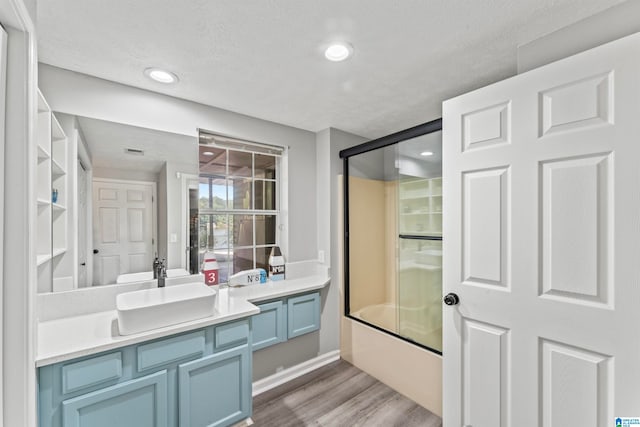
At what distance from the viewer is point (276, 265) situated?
100 inches

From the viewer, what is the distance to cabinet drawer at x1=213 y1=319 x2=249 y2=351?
5.42 feet

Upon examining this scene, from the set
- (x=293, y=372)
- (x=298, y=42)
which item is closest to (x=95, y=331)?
(x=293, y=372)

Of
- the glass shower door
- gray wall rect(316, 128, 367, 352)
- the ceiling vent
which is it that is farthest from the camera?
gray wall rect(316, 128, 367, 352)

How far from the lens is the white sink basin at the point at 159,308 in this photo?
139cm

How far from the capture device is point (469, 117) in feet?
4.92

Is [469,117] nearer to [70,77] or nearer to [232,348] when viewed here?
[232,348]

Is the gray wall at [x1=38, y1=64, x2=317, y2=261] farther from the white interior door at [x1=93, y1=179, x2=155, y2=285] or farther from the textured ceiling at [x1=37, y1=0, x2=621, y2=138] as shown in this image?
the white interior door at [x1=93, y1=179, x2=155, y2=285]

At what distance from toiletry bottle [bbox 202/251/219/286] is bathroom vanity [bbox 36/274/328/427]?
0.23 meters

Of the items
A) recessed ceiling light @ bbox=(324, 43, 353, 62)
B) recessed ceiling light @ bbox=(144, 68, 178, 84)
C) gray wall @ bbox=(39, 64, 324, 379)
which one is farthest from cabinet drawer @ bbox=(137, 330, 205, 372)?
Answer: recessed ceiling light @ bbox=(324, 43, 353, 62)

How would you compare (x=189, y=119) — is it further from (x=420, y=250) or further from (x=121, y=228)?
(x=420, y=250)

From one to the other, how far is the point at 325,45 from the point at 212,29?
552 mm

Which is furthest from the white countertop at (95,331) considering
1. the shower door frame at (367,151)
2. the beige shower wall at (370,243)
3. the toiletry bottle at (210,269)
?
the beige shower wall at (370,243)

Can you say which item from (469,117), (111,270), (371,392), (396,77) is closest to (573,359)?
(469,117)

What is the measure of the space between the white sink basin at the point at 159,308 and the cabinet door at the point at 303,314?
0.75 m
